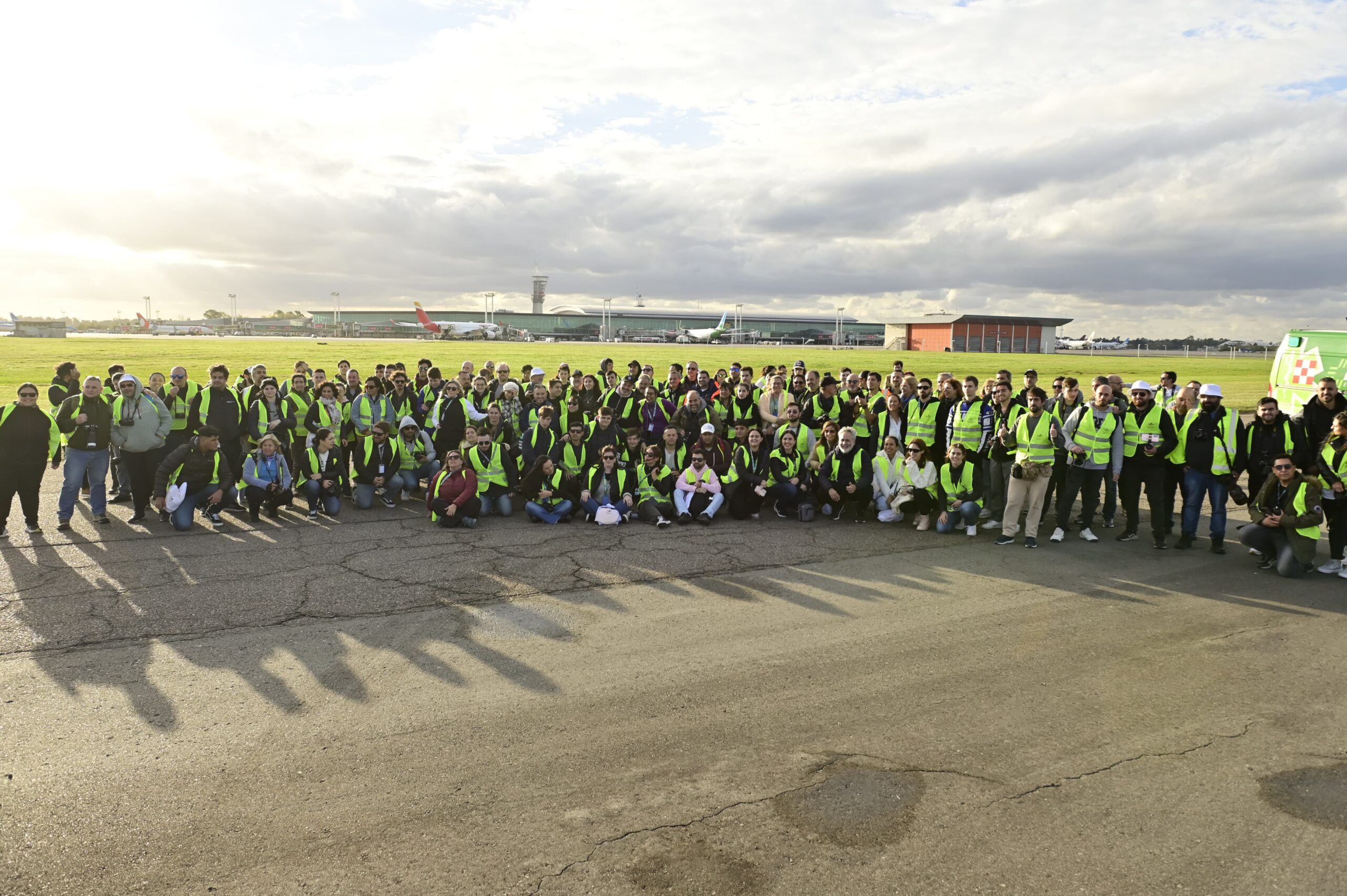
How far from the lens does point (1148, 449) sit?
9.38m

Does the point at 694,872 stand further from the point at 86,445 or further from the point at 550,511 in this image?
the point at 86,445

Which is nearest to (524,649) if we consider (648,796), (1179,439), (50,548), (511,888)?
(648,796)

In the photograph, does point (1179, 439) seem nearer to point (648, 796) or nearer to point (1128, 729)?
point (1128, 729)

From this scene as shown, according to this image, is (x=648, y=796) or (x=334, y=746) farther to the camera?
(x=334, y=746)

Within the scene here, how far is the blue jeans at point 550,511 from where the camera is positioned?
1026 centimetres

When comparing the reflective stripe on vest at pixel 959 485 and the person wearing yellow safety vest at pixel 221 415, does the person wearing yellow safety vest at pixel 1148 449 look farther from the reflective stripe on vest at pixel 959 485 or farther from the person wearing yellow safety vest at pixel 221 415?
the person wearing yellow safety vest at pixel 221 415

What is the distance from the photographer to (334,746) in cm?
454

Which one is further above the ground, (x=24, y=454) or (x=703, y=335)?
(x=703, y=335)

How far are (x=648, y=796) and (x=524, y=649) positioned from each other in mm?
2193

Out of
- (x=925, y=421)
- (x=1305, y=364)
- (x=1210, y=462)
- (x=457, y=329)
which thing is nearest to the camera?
(x=1210, y=462)

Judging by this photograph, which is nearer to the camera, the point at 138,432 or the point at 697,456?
the point at 138,432

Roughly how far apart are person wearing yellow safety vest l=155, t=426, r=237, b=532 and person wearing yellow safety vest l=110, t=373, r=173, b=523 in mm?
304

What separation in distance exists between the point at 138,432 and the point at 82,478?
0.83m

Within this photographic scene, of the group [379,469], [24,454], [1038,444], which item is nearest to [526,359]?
[379,469]
